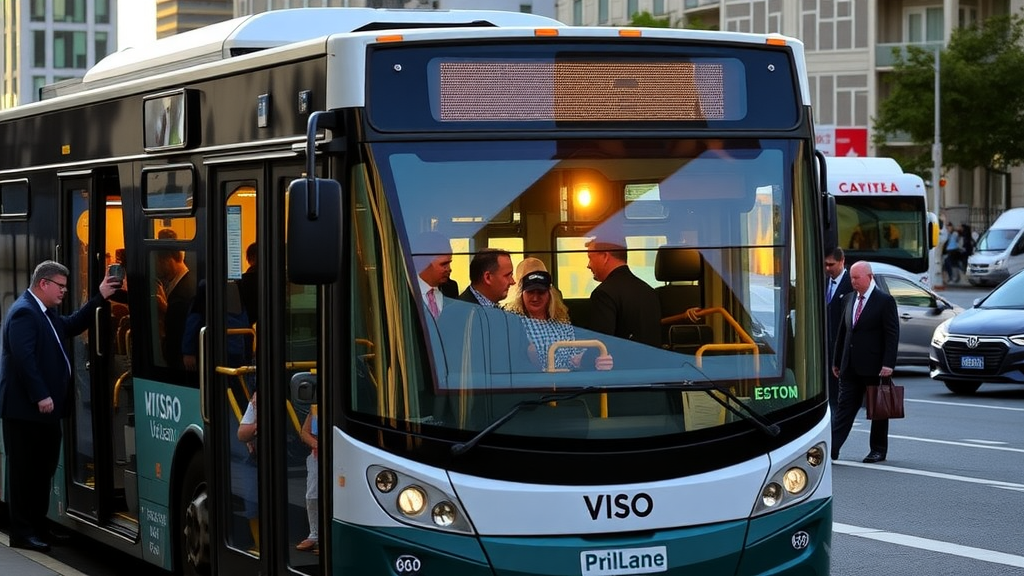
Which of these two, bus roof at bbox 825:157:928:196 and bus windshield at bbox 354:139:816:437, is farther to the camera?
bus roof at bbox 825:157:928:196

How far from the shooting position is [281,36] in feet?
31.8

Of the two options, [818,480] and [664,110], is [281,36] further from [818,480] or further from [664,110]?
[818,480]

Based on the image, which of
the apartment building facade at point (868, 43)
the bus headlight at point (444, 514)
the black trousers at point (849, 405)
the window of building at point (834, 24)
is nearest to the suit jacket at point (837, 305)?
the black trousers at point (849, 405)

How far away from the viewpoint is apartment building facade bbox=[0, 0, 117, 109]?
12862 centimetres

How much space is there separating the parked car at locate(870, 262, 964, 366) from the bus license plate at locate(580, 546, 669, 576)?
1811 cm

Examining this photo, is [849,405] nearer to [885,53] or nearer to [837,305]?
[837,305]

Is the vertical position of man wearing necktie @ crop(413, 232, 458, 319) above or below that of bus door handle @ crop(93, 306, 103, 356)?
above

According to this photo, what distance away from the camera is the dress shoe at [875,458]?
15633mm

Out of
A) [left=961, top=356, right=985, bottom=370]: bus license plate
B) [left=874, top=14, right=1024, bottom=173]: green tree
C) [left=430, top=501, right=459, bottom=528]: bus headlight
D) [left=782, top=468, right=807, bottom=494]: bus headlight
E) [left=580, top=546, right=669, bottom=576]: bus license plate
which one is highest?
[left=874, top=14, right=1024, bottom=173]: green tree

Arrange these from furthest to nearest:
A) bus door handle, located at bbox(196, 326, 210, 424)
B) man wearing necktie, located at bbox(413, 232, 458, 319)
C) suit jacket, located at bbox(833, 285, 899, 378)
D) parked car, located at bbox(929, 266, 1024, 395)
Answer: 1. parked car, located at bbox(929, 266, 1024, 395)
2. suit jacket, located at bbox(833, 285, 899, 378)
3. bus door handle, located at bbox(196, 326, 210, 424)
4. man wearing necktie, located at bbox(413, 232, 458, 319)

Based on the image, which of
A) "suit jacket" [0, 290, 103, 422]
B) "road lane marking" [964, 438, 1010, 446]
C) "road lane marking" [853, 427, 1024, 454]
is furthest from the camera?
"road lane marking" [964, 438, 1010, 446]

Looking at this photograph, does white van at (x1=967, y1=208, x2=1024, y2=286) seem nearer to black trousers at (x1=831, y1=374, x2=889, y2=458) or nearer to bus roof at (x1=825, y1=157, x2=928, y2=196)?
bus roof at (x1=825, y1=157, x2=928, y2=196)

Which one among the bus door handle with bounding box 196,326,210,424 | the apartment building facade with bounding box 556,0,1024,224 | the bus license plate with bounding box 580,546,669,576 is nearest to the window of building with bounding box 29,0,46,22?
the apartment building facade with bounding box 556,0,1024,224

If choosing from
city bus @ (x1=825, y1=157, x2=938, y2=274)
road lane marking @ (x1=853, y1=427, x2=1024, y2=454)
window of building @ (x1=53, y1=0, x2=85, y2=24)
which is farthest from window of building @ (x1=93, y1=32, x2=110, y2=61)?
road lane marking @ (x1=853, y1=427, x2=1024, y2=454)
